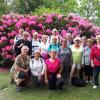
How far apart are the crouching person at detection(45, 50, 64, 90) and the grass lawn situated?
263mm

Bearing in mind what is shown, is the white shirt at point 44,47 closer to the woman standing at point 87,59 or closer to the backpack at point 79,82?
the woman standing at point 87,59

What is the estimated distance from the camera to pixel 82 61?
12.3 m

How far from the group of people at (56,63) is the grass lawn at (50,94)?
0.23 m

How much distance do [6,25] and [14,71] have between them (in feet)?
16.3

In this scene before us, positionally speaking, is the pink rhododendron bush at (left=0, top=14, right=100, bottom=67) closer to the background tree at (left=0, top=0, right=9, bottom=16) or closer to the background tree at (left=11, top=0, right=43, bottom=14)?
the background tree at (left=11, top=0, right=43, bottom=14)

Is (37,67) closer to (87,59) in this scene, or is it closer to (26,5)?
(87,59)

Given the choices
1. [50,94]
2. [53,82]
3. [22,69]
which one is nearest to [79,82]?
[53,82]

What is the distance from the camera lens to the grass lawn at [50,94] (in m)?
11.1

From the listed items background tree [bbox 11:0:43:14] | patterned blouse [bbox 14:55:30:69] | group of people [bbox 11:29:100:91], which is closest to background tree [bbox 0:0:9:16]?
background tree [bbox 11:0:43:14]

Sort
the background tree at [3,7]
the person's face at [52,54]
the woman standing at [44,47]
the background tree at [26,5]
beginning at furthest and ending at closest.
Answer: the background tree at [3,7]
the background tree at [26,5]
the woman standing at [44,47]
the person's face at [52,54]

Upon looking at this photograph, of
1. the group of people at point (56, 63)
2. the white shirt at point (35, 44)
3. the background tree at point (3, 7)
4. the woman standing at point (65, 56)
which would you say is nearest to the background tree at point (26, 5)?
the background tree at point (3, 7)

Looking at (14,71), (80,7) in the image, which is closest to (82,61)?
(14,71)

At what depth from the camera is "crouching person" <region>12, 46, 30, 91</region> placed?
1160 cm

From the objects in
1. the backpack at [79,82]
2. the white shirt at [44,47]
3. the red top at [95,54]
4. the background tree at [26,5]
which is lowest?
the backpack at [79,82]
